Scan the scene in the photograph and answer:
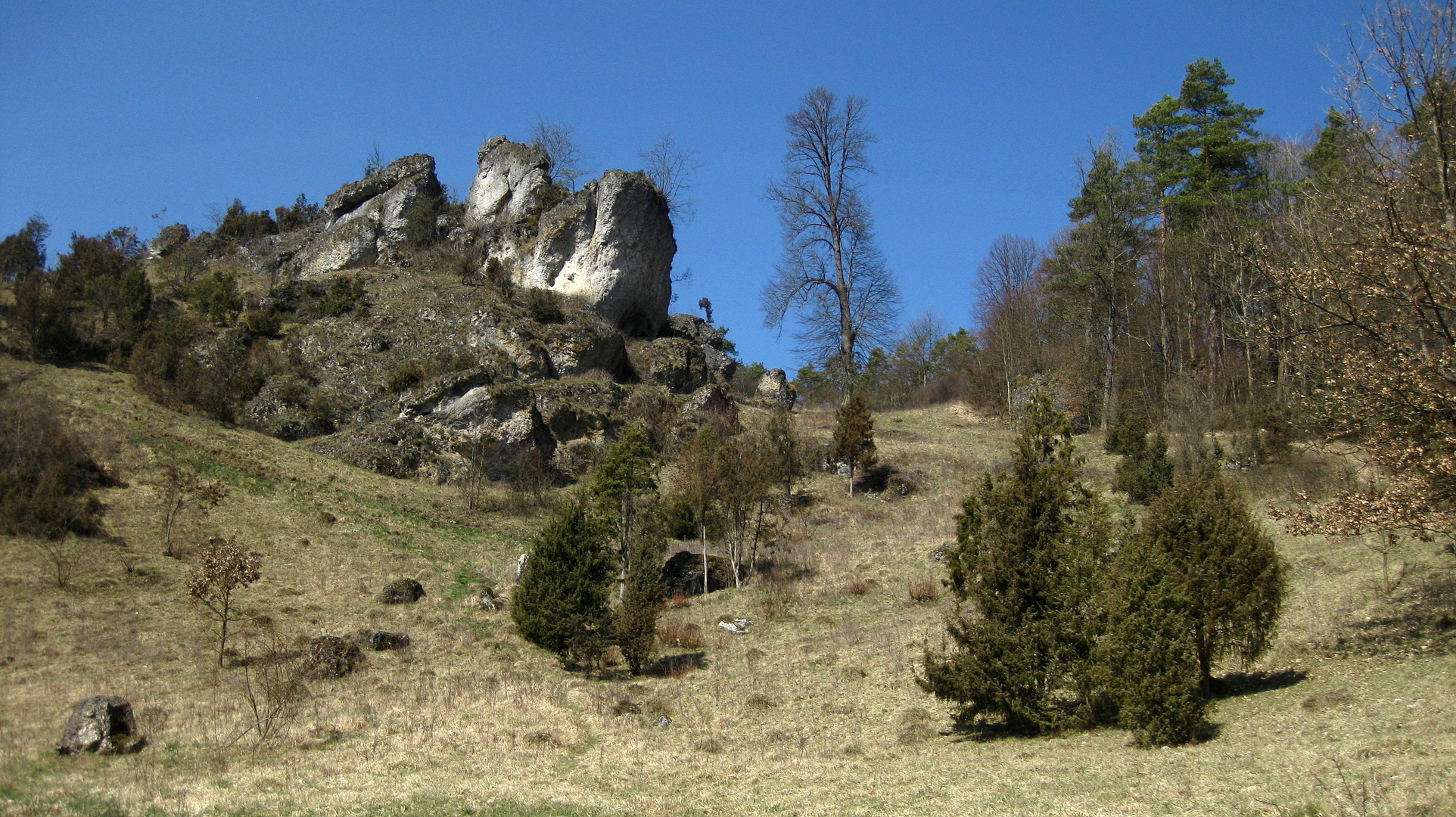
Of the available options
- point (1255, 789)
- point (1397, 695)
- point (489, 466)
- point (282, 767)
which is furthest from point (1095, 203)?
point (282, 767)

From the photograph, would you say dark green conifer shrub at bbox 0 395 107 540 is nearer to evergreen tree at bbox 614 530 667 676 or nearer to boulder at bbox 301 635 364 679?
boulder at bbox 301 635 364 679

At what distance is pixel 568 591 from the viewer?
2000 centimetres

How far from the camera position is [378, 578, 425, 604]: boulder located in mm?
22625

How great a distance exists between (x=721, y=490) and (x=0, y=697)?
56.1ft

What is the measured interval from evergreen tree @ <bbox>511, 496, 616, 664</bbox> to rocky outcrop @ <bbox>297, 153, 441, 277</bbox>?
38275mm

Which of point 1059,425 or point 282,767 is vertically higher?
point 1059,425

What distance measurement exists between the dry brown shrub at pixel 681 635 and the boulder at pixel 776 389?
87.3 feet

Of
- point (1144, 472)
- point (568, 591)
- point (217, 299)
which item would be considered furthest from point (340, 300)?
point (1144, 472)

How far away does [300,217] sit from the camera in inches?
2464

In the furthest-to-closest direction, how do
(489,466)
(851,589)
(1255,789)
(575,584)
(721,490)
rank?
1. (489,466)
2. (721,490)
3. (851,589)
4. (575,584)
5. (1255,789)

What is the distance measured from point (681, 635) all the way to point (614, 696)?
4050mm

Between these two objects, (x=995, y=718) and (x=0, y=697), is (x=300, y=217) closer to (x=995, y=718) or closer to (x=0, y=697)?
(x=0, y=697)

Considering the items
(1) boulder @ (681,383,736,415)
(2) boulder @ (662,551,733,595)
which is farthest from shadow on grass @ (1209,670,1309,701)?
(1) boulder @ (681,383,736,415)

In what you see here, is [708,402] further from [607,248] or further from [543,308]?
[607,248]
